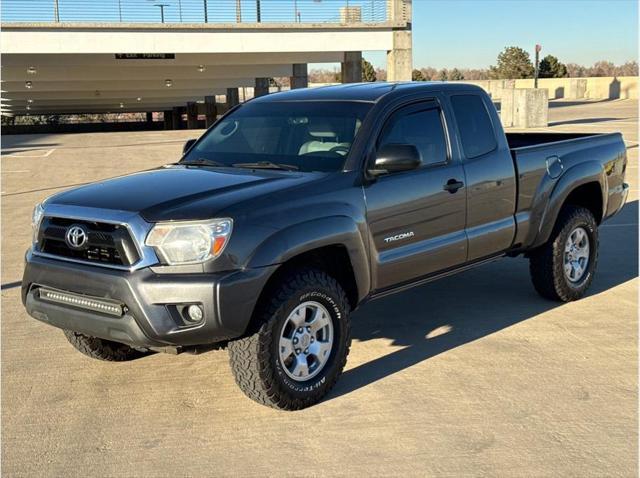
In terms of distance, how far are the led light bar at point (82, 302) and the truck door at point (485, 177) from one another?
273 cm

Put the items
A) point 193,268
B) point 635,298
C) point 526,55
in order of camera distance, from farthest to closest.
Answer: point 526,55 → point 635,298 → point 193,268

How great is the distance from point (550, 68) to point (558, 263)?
74.0 m

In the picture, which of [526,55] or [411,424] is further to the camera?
[526,55]

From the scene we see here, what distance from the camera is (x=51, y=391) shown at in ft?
16.7

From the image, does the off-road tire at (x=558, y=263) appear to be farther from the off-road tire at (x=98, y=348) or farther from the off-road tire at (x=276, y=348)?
the off-road tire at (x=98, y=348)

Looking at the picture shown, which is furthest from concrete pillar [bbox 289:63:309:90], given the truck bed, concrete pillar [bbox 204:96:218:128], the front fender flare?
the front fender flare

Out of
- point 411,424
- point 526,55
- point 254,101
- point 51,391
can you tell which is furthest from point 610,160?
point 526,55

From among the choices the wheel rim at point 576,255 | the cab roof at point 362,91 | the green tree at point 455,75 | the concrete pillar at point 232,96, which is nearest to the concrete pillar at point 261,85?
the concrete pillar at point 232,96

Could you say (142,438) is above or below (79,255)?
below

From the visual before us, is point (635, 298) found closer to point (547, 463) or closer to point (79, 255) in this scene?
point (547, 463)

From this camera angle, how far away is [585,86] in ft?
206

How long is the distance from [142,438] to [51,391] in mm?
1045

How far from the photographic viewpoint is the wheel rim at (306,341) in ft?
15.3

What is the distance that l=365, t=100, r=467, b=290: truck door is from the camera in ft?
16.8
